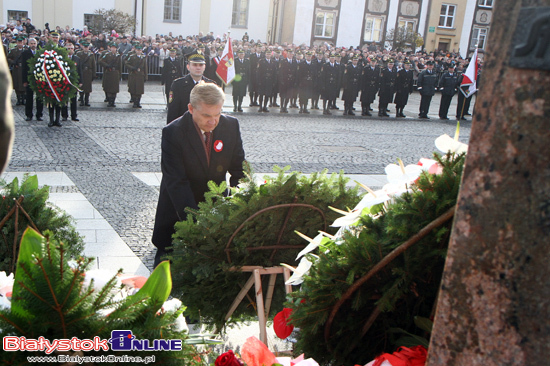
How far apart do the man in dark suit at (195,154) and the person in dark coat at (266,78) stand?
529 inches

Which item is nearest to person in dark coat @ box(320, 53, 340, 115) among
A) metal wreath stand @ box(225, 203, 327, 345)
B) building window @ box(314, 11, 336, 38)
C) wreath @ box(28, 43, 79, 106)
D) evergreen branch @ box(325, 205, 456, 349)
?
wreath @ box(28, 43, 79, 106)

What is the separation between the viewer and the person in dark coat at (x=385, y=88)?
62.1 ft

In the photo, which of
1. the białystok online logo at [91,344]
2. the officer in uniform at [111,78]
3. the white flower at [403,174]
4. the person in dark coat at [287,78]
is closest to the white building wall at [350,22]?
the person in dark coat at [287,78]

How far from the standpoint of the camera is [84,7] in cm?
3344

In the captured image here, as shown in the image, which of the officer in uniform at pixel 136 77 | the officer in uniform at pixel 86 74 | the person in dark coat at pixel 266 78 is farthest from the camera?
the person in dark coat at pixel 266 78

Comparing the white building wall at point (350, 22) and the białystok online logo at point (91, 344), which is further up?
the white building wall at point (350, 22)

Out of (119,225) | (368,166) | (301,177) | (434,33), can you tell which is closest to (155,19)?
(434,33)

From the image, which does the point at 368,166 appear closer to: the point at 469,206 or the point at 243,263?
the point at 243,263

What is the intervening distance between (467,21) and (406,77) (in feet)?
81.5

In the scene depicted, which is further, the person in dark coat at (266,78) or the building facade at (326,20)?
the building facade at (326,20)

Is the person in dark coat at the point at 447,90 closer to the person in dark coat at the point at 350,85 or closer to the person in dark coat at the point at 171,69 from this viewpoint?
the person in dark coat at the point at 350,85

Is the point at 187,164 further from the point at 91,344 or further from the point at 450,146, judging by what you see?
the point at 91,344

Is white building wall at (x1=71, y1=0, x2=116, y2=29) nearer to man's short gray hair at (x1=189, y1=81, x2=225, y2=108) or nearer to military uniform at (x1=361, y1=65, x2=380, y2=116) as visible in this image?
military uniform at (x1=361, y1=65, x2=380, y2=116)

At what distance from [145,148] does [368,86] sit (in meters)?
10.6
